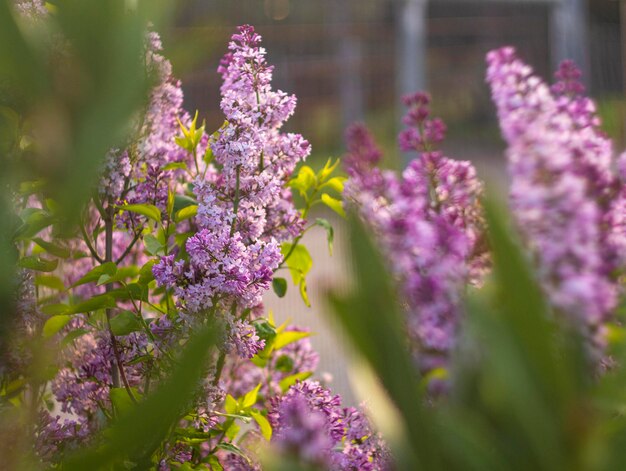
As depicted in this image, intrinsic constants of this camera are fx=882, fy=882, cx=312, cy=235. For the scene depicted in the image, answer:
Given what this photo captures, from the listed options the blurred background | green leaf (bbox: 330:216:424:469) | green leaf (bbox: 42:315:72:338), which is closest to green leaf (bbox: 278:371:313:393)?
green leaf (bbox: 42:315:72:338)

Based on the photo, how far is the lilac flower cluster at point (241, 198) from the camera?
0.69m

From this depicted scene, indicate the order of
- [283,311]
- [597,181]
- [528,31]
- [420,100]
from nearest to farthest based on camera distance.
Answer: [597,181], [420,100], [283,311], [528,31]

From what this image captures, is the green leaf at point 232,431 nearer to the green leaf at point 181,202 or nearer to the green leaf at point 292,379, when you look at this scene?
the green leaf at point 292,379

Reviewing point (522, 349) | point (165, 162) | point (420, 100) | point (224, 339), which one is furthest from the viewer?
point (165, 162)

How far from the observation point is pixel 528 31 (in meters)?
7.87

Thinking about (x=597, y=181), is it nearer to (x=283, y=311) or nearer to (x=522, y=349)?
(x=522, y=349)

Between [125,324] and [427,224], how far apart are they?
385 mm

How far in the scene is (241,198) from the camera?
748 millimetres

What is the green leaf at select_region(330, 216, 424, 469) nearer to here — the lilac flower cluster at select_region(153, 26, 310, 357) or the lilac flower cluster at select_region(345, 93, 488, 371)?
the lilac flower cluster at select_region(345, 93, 488, 371)

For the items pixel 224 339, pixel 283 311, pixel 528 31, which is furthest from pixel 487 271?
pixel 528 31

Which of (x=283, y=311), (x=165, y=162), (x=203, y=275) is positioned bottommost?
(x=203, y=275)

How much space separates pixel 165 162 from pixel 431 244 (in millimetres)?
482

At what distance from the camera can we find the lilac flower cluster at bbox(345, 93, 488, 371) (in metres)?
0.37

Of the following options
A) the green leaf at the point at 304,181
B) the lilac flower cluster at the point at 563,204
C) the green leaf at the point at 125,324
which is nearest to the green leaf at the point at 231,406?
the green leaf at the point at 125,324
